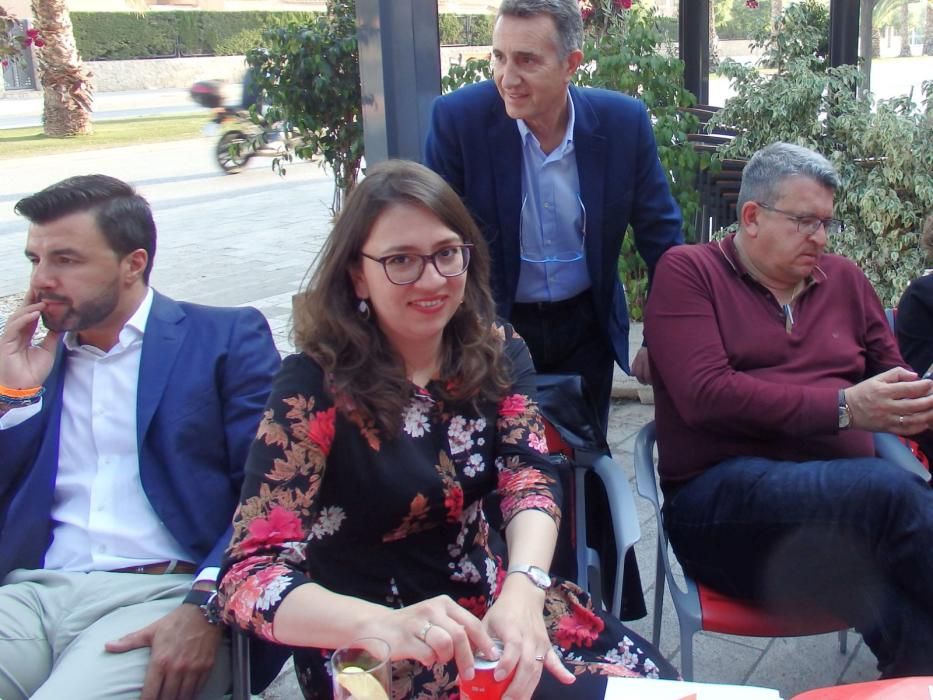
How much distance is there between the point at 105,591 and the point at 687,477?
4.57 ft

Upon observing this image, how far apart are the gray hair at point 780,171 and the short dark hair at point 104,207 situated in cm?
152

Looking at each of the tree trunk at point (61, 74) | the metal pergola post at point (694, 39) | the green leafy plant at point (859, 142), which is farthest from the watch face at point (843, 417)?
the tree trunk at point (61, 74)

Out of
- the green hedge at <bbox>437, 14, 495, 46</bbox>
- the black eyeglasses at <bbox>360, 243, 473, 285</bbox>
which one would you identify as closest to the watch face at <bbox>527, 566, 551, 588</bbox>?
the black eyeglasses at <bbox>360, 243, 473, 285</bbox>

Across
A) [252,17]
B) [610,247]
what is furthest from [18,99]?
[610,247]

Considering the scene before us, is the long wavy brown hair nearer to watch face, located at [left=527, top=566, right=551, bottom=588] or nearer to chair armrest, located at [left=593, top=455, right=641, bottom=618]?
watch face, located at [left=527, top=566, right=551, bottom=588]

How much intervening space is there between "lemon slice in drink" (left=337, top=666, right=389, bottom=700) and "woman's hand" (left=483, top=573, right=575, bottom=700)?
23 centimetres

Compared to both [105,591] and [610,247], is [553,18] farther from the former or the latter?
[105,591]

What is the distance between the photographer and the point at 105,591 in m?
1.97

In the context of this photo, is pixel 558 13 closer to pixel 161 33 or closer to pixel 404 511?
pixel 404 511

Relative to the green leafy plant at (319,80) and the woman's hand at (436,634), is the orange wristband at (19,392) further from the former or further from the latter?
the green leafy plant at (319,80)

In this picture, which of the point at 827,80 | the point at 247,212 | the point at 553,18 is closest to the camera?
the point at 553,18

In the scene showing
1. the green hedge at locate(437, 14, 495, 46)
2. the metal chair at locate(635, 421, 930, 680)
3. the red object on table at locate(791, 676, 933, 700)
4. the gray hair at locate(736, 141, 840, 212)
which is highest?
the green hedge at locate(437, 14, 495, 46)

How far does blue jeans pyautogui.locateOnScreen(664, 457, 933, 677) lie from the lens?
2016 mm

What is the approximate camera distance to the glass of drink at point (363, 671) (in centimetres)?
Result: 119
